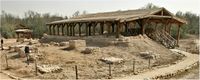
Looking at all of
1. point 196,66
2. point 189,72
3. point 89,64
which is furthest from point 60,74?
point 196,66

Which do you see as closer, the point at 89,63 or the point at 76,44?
the point at 89,63

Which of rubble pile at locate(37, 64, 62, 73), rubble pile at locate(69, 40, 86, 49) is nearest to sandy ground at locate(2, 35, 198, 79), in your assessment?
rubble pile at locate(37, 64, 62, 73)

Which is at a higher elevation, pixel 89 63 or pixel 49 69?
pixel 89 63

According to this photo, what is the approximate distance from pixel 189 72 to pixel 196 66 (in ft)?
7.51

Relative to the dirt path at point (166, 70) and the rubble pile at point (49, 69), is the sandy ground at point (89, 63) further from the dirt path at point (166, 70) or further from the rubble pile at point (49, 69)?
the dirt path at point (166, 70)

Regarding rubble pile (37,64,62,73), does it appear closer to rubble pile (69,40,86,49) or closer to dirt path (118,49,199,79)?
dirt path (118,49,199,79)

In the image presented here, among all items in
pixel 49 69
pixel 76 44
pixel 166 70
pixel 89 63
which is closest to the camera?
pixel 49 69

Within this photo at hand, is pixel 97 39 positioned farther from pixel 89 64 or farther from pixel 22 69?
pixel 22 69

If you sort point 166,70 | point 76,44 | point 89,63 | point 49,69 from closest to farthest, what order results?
1. point 49,69
2. point 166,70
3. point 89,63
4. point 76,44

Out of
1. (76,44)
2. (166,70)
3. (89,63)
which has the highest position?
(76,44)

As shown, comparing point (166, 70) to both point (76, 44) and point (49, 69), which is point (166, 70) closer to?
point (49, 69)

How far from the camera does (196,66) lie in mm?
19344

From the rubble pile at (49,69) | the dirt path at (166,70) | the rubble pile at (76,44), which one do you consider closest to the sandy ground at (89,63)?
the rubble pile at (49,69)

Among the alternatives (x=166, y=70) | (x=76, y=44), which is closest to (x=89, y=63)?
(x=166, y=70)
